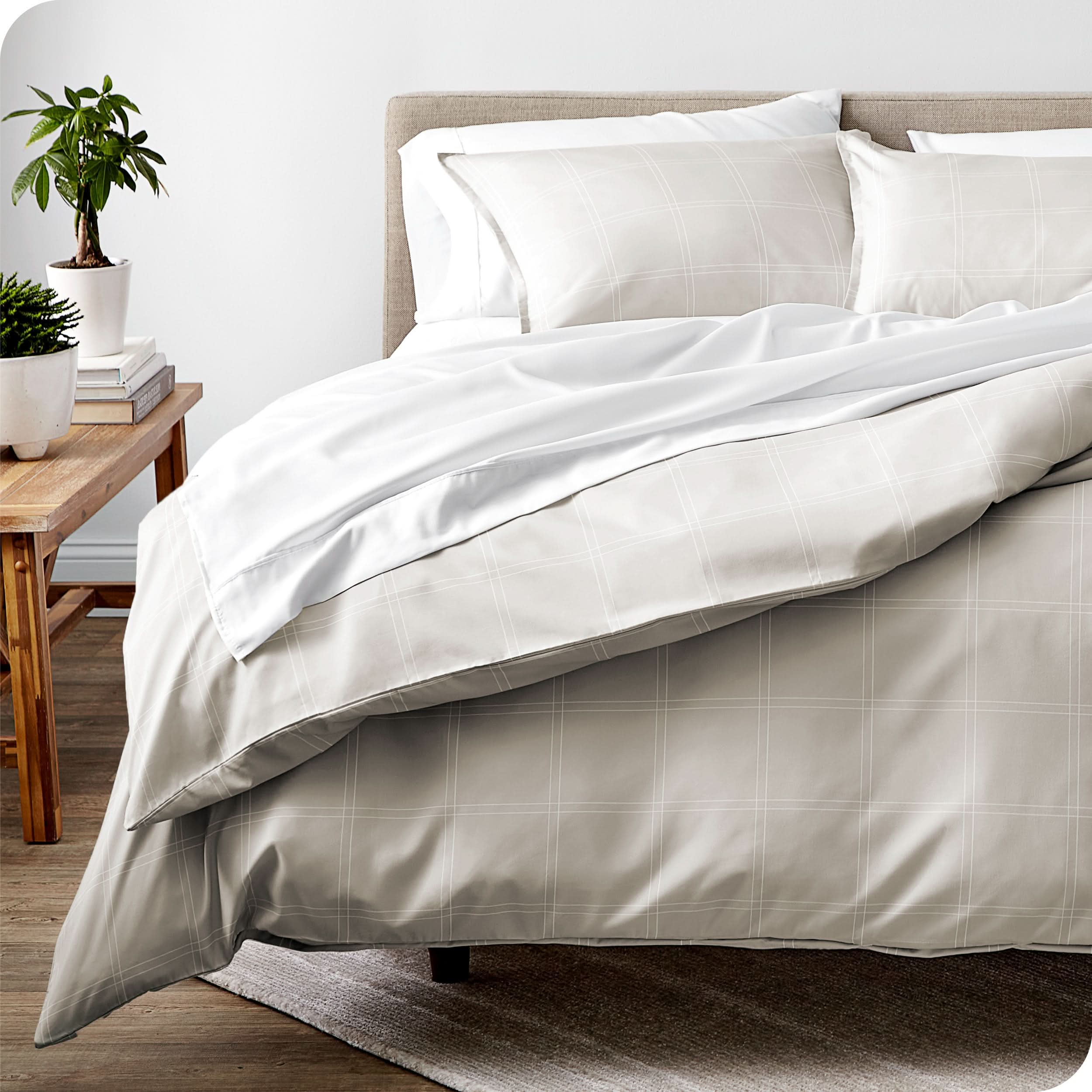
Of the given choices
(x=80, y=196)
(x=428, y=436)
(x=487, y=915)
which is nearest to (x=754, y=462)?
(x=428, y=436)

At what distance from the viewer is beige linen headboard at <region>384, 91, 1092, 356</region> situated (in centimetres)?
277

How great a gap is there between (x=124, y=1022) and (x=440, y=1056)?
0.40 meters

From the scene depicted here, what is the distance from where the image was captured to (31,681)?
1.86 m

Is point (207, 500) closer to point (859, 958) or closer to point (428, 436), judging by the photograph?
point (428, 436)

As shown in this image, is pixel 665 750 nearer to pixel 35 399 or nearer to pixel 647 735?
pixel 647 735

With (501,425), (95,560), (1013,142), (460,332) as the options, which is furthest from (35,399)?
(1013,142)

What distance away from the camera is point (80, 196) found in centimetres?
239

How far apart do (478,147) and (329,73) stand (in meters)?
0.54

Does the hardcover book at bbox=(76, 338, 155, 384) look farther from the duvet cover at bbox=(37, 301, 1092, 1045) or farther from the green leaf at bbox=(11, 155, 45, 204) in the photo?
the duvet cover at bbox=(37, 301, 1092, 1045)

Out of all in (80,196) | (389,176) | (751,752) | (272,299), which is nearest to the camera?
(751,752)

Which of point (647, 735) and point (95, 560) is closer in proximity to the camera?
point (647, 735)

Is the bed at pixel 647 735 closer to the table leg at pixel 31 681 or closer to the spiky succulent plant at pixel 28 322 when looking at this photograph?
the table leg at pixel 31 681

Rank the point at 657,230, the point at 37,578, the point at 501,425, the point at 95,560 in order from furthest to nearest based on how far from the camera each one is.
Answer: the point at 95,560, the point at 657,230, the point at 37,578, the point at 501,425

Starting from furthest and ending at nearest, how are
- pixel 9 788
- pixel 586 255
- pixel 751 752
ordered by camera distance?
1. pixel 586 255
2. pixel 9 788
3. pixel 751 752
